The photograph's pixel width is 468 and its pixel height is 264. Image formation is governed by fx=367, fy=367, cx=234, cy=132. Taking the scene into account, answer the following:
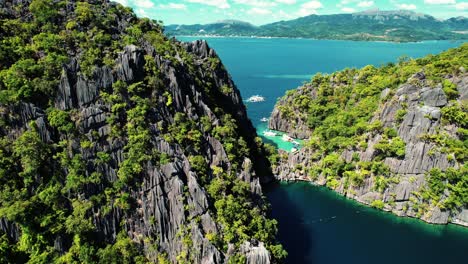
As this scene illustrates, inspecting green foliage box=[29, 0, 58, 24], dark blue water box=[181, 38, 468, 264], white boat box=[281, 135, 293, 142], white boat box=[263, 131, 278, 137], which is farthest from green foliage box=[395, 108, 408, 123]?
green foliage box=[29, 0, 58, 24]

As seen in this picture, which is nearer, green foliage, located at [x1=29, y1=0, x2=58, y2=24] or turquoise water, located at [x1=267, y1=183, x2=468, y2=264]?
turquoise water, located at [x1=267, y1=183, x2=468, y2=264]

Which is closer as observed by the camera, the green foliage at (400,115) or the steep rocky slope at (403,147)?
the steep rocky slope at (403,147)

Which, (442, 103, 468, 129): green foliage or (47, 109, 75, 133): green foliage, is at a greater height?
(47, 109, 75, 133): green foliage

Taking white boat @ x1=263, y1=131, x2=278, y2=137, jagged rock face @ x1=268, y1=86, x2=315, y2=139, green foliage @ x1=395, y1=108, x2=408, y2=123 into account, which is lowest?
white boat @ x1=263, y1=131, x2=278, y2=137

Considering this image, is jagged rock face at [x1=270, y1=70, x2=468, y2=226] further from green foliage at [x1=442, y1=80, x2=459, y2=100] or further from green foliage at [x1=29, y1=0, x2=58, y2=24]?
green foliage at [x1=29, y1=0, x2=58, y2=24]

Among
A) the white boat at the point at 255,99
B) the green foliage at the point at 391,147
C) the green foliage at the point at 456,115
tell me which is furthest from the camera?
the white boat at the point at 255,99

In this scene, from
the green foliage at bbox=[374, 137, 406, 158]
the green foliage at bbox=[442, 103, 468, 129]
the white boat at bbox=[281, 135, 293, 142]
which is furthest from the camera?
the white boat at bbox=[281, 135, 293, 142]

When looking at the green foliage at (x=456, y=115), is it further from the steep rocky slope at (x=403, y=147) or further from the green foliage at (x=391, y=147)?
the green foliage at (x=391, y=147)

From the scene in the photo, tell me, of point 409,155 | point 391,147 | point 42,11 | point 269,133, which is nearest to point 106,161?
point 42,11

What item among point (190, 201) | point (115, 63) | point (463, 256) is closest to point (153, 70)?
point (115, 63)

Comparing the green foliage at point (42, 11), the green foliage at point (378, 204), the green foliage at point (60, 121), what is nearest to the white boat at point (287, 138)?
the green foliage at point (378, 204)
